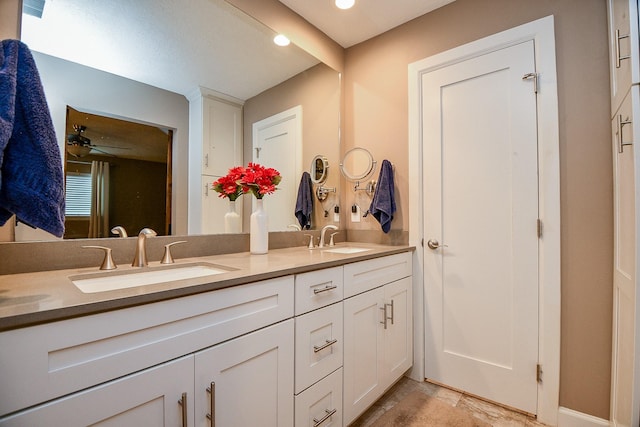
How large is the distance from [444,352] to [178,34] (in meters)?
2.35

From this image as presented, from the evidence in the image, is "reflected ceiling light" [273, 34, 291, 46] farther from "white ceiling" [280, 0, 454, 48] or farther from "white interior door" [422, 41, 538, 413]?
"white interior door" [422, 41, 538, 413]

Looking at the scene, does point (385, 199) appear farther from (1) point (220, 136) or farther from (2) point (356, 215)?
(1) point (220, 136)

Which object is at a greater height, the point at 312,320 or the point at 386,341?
the point at 312,320

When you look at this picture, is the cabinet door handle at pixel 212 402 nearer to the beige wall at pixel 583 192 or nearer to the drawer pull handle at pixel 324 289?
the drawer pull handle at pixel 324 289

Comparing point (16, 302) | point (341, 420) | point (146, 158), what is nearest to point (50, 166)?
point (16, 302)

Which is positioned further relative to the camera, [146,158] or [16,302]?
[146,158]

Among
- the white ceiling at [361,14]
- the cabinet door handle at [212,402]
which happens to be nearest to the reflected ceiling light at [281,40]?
the white ceiling at [361,14]

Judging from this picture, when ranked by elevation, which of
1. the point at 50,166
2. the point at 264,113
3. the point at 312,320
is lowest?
the point at 312,320

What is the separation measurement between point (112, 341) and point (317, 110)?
195cm

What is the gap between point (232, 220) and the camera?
1627 mm

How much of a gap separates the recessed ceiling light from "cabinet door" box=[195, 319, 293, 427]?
76.0 inches

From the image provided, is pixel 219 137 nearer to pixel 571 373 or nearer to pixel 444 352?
pixel 444 352

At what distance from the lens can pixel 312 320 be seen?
46.0 inches

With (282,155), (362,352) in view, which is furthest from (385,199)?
(362,352)
